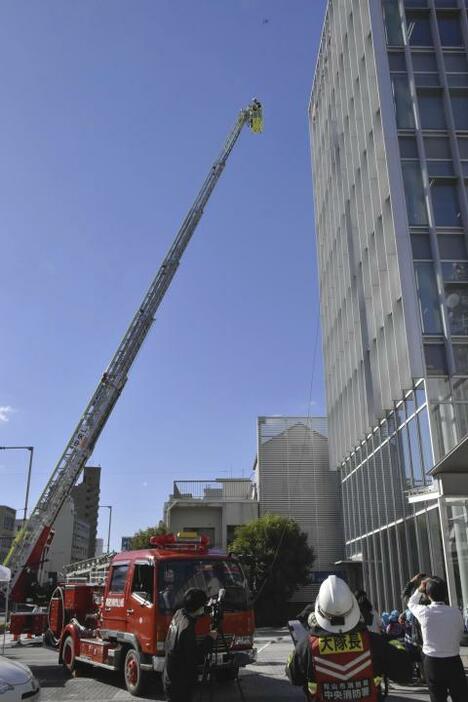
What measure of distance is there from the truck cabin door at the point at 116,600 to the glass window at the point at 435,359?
10591 mm

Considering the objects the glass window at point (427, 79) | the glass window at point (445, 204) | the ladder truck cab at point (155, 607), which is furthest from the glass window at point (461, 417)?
the glass window at point (427, 79)

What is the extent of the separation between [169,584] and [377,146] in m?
16.7

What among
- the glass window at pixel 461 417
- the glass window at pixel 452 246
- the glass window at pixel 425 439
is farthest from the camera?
the glass window at pixel 452 246

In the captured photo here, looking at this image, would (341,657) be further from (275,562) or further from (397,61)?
(275,562)

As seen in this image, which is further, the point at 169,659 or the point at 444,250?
the point at 444,250

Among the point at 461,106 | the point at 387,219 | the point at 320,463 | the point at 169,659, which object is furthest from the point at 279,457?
the point at 169,659

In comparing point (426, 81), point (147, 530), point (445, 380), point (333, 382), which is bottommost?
point (147, 530)

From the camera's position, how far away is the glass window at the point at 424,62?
20625 millimetres

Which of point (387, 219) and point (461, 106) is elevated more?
point (461, 106)

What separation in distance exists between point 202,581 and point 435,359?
10583 millimetres

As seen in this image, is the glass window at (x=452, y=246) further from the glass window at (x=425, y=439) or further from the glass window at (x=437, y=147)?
the glass window at (x=425, y=439)

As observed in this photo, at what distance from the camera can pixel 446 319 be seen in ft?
57.7

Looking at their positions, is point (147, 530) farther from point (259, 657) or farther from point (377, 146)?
point (377, 146)

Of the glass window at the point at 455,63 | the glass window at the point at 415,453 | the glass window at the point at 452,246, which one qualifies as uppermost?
the glass window at the point at 455,63
